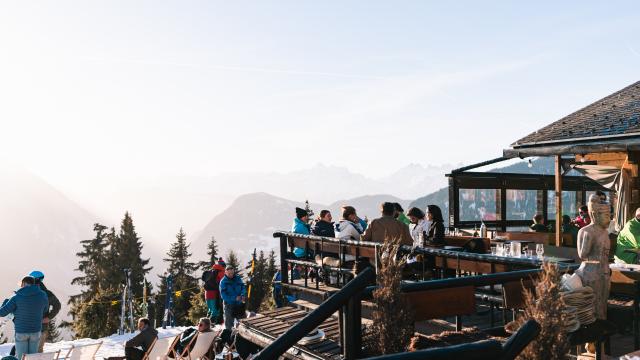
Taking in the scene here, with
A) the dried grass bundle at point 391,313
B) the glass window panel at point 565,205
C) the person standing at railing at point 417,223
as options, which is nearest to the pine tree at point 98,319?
the glass window panel at point 565,205

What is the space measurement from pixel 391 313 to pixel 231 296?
26.5ft

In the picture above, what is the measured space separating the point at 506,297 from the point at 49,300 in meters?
8.87

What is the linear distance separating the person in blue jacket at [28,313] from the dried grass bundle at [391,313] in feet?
23.3

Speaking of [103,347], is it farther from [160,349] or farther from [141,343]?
[160,349]

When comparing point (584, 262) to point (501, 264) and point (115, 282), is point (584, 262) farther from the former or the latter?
point (115, 282)

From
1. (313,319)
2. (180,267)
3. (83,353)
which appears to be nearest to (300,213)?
(83,353)

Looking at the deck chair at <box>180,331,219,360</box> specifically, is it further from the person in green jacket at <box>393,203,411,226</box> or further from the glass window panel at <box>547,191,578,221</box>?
the glass window panel at <box>547,191,578,221</box>

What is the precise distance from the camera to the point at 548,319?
13.0 feet

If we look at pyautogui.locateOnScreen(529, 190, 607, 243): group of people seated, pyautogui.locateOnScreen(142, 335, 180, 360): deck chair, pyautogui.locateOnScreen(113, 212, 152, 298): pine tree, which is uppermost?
pyautogui.locateOnScreen(529, 190, 607, 243): group of people seated

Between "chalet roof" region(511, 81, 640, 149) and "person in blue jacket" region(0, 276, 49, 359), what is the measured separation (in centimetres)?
1097

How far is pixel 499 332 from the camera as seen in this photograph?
5.34m

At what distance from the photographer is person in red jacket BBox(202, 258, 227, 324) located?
1377 centimetres

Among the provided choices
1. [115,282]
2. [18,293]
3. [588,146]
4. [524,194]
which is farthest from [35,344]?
[115,282]

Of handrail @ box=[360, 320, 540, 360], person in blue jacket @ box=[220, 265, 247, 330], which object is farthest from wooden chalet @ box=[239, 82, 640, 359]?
person in blue jacket @ box=[220, 265, 247, 330]
